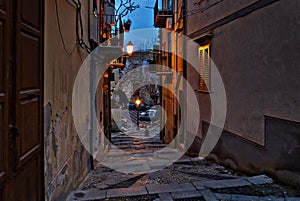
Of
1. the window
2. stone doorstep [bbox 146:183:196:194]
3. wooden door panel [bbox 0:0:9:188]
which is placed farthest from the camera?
the window

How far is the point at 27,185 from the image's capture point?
120 inches

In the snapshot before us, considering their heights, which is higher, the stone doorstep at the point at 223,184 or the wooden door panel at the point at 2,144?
the wooden door panel at the point at 2,144

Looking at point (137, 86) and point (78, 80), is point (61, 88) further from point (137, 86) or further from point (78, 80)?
point (137, 86)

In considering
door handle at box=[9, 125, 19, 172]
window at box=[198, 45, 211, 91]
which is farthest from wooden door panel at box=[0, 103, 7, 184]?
window at box=[198, 45, 211, 91]

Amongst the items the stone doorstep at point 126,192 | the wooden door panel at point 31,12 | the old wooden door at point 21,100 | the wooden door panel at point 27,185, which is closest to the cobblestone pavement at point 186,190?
the stone doorstep at point 126,192

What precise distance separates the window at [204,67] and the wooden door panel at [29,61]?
6.87m

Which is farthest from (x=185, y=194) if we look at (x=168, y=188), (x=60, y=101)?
(x=60, y=101)

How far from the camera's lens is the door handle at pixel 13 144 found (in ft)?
8.48

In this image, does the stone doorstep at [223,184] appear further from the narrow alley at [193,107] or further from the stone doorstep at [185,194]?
the stone doorstep at [185,194]

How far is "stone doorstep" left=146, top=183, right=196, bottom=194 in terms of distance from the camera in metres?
5.10

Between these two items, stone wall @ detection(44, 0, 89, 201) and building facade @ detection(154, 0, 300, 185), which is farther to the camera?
building facade @ detection(154, 0, 300, 185)

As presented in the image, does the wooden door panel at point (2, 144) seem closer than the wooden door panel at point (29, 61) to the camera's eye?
Yes

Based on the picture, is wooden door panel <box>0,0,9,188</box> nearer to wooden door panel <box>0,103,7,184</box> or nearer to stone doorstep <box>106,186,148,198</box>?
wooden door panel <box>0,103,7,184</box>

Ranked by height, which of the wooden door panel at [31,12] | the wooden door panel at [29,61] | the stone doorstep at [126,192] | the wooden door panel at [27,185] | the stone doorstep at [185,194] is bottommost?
the stone doorstep at [126,192]
